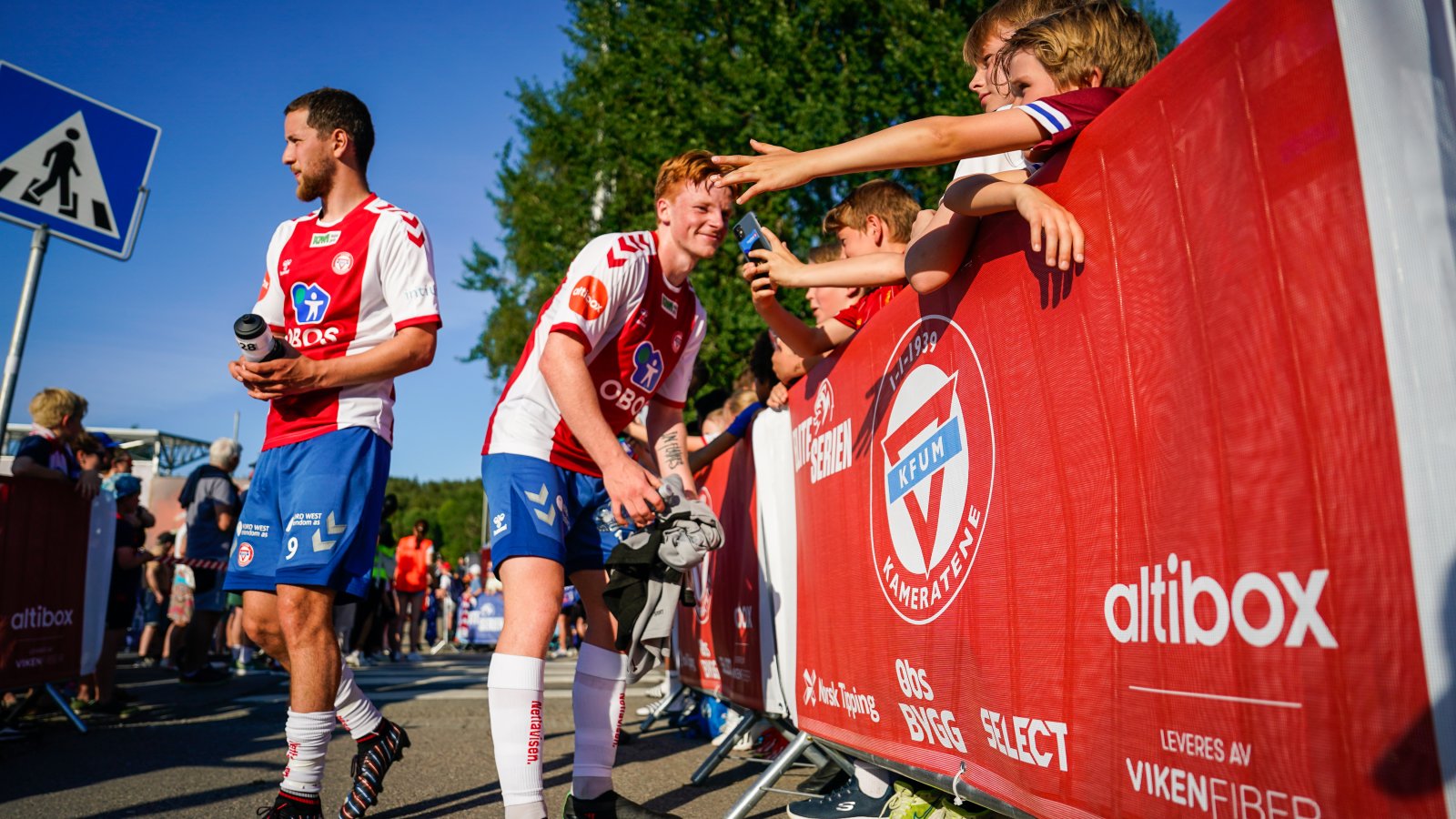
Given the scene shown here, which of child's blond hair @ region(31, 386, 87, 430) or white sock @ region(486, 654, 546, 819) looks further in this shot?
child's blond hair @ region(31, 386, 87, 430)

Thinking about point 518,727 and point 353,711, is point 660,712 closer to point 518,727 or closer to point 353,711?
point 353,711

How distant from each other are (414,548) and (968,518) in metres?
16.2

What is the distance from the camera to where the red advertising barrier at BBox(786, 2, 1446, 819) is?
124cm

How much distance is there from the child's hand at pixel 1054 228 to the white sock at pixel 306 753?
270 centimetres

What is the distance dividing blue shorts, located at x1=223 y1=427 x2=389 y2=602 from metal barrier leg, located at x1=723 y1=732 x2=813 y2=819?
1.49m

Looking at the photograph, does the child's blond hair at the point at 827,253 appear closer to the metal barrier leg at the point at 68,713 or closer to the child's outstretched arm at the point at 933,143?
the child's outstretched arm at the point at 933,143

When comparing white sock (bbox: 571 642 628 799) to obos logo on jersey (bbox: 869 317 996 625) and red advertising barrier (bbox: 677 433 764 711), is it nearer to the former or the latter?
red advertising barrier (bbox: 677 433 764 711)

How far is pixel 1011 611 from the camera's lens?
2.12 m

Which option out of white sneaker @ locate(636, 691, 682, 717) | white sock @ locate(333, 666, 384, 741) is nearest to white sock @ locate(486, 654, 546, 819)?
white sock @ locate(333, 666, 384, 741)

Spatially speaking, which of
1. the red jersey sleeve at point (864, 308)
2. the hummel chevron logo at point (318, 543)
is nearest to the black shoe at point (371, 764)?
the hummel chevron logo at point (318, 543)

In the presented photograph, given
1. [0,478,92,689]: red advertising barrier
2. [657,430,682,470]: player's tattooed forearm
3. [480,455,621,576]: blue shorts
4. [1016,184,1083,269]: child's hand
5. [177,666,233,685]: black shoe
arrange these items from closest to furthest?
[1016,184,1083,269]: child's hand < [480,455,621,576]: blue shorts < [657,430,682,470]: player's tattooed forearm < [0,478,92,689]: red advertising barrier < [177,666,233,685]: black shoe

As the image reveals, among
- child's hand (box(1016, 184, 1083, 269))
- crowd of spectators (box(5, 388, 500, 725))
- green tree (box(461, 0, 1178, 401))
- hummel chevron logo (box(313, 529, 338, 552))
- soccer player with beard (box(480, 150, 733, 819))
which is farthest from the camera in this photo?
green tree (box(461, 0, 1178, 401))

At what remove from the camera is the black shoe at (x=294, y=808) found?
10.3 feet

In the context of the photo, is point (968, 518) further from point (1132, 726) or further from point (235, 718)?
point (235, 718)
